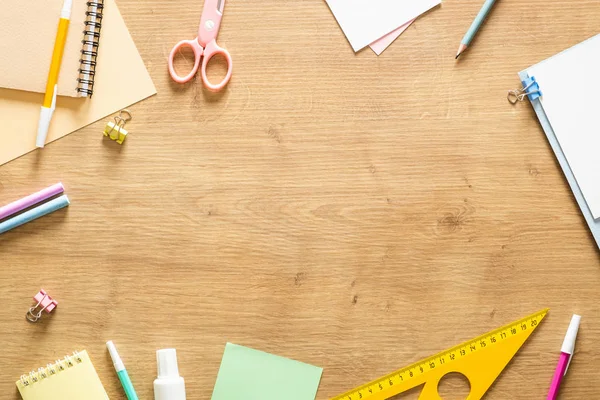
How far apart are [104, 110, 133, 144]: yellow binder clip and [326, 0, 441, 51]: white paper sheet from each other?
0.33 metres

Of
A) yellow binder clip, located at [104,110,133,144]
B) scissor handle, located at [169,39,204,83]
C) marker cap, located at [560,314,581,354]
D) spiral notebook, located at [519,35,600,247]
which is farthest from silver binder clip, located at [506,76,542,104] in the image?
yellow binder clip, located at [104,110,133,144]

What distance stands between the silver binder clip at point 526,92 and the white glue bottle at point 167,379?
0.61 metres

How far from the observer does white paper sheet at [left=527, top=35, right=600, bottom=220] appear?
1056 mm

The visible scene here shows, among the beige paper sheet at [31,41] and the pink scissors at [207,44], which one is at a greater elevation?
the beige paper sheet at [31,41]

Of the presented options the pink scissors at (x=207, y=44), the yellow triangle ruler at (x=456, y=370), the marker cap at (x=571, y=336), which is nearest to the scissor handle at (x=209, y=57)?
the pink scissors at (x=207, y=44)

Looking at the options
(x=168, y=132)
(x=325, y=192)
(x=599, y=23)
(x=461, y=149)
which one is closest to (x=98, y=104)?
(x=168, y=132)

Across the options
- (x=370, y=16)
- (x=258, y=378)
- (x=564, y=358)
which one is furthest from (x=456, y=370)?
(x=370, y=16)

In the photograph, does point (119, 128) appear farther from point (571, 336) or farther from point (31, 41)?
point (571, 336)

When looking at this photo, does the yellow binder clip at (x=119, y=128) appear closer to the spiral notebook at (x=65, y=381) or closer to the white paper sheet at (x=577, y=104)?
the spiral notebook at (x=65, y=381)

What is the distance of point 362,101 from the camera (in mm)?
1064

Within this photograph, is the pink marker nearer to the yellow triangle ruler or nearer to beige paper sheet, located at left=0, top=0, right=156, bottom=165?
beige paper sheet, located at left=0, top=0, right=156, bottom=165

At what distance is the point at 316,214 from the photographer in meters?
1.06

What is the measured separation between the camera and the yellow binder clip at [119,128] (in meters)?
1.04

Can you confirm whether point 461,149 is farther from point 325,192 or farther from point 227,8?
point 227,8
